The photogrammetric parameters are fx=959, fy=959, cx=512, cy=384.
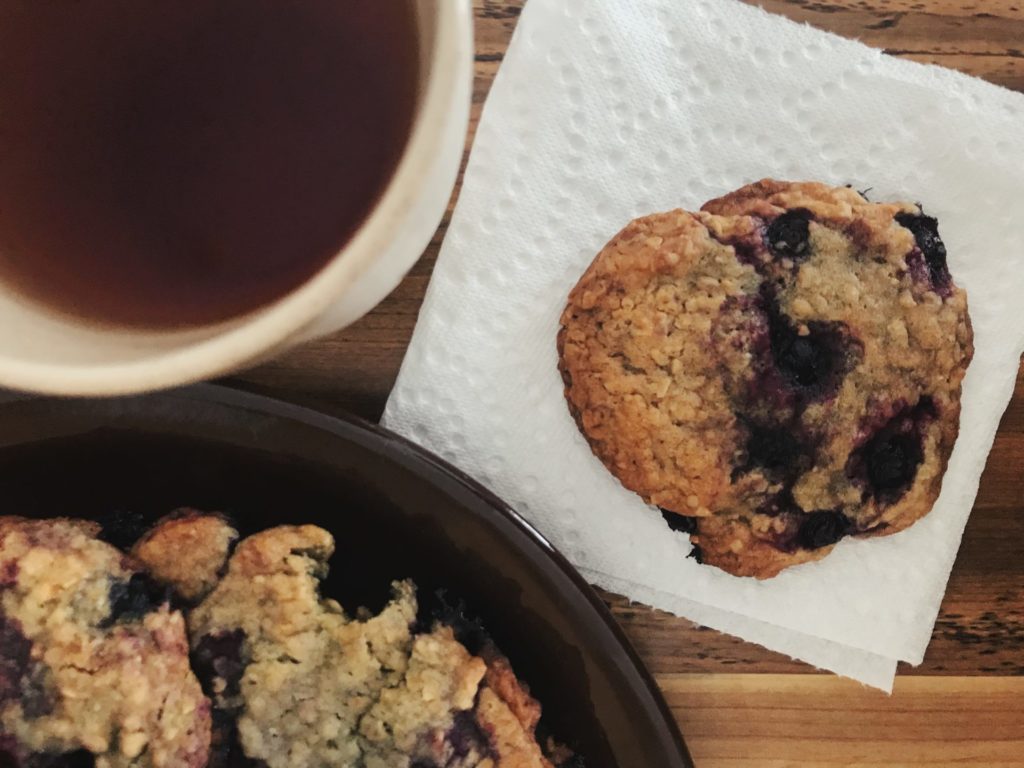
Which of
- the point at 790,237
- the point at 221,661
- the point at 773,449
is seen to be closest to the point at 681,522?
the point at 773,449

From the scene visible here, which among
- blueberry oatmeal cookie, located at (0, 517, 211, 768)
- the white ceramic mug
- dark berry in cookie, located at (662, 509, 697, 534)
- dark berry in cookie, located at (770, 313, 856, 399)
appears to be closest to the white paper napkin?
dark berry in cookie, located at (662, 509, 697, 534)

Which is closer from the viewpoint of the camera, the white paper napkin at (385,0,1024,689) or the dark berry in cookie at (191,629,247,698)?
the dark berry in cookie at (191,629,247,698)

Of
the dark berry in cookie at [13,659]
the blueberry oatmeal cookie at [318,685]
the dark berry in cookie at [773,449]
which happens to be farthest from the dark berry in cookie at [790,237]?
the dark berry in cookie at [13,659]

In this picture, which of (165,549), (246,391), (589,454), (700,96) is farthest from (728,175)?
(165,549)

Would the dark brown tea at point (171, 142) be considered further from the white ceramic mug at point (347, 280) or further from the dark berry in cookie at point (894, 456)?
the dark berry in cookie at point (894, 456)

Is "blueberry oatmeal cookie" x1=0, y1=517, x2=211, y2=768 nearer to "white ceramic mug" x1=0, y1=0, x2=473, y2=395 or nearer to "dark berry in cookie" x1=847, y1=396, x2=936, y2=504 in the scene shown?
"white ceramic mug" x1=0, y1=0, x2=473, y2=395

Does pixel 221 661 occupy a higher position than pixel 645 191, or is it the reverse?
pixel 645 191

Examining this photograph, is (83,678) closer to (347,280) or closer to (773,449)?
(347,280)
